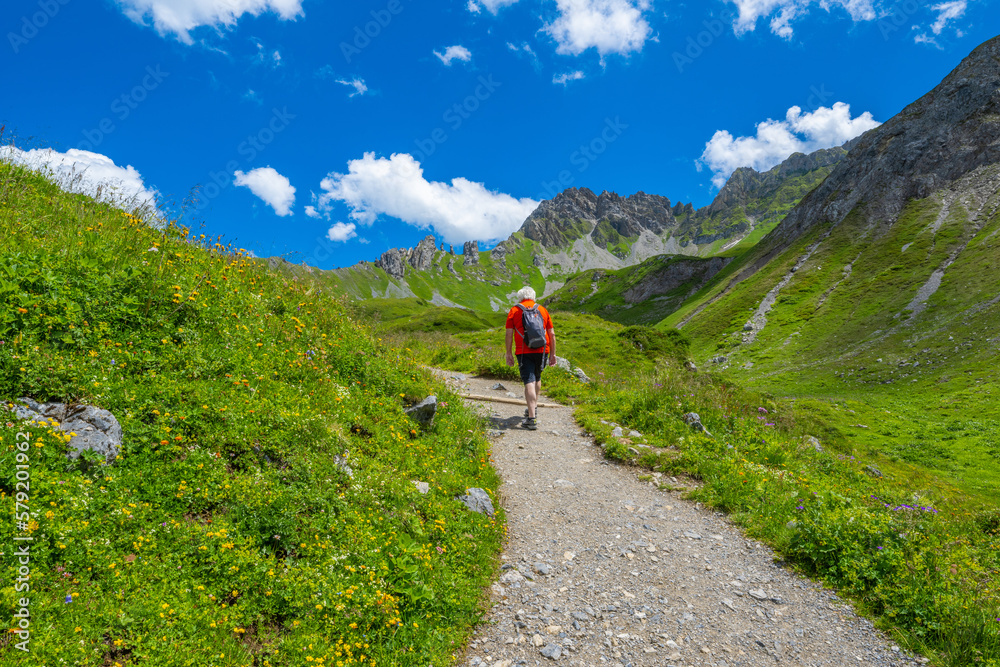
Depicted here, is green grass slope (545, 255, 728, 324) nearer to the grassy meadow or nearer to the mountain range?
the mountain range

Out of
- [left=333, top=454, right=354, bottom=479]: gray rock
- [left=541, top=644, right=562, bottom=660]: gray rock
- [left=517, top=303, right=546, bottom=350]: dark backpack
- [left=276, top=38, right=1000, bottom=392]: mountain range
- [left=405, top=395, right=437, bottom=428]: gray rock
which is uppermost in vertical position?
[left=276, top=38, right=1000, bottom=392]: mountain range

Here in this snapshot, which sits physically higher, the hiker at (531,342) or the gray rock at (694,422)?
the hiker at (531,342)

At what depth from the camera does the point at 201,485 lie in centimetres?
484

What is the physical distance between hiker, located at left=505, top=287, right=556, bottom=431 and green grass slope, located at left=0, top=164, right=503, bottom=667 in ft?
12.3

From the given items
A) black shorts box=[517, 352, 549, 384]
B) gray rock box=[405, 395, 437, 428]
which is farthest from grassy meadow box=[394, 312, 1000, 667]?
gray rock box=[405, 395, 437, 428]

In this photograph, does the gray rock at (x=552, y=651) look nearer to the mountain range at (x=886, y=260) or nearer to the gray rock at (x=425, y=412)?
the gray rock at (x=425, y=412)

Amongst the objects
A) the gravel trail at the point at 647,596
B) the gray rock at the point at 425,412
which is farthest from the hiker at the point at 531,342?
the gravel trail at the point at 647,596

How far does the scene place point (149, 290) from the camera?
22.5ft

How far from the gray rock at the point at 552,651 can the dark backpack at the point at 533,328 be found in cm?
750

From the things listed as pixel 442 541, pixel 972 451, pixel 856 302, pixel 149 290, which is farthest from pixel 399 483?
pixel 856 302

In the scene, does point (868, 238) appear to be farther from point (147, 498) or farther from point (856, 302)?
point (147, 498)

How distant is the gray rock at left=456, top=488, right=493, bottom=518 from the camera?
6.80 metres

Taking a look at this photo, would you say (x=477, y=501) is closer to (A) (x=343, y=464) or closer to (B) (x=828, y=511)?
(A) (x=343, y=464)

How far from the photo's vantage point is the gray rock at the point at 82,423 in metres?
4.44
